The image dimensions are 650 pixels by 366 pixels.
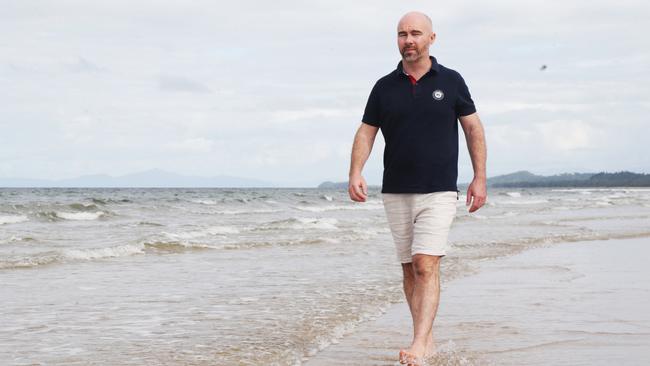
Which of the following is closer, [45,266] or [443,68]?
[443,68]

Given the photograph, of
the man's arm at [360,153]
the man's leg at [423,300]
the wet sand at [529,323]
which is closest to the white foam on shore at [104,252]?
the wet sand at [529,323]

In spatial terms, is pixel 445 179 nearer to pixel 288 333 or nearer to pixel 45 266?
pixel 288 333

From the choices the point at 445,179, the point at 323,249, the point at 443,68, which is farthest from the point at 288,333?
the point at 323,249

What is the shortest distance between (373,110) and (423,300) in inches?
46.3

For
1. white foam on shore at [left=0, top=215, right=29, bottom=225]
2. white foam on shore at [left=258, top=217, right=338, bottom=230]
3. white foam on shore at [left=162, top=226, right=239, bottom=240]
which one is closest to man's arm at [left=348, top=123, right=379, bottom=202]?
white foam on shore at [left=162, top=226, right=239, bottom=240]

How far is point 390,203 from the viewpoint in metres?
4.91

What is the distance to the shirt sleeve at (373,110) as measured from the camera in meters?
4.86

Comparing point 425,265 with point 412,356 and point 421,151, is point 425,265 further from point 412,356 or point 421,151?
point 421,151

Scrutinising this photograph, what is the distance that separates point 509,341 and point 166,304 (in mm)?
3336

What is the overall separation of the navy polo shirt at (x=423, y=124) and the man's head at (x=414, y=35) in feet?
0.39

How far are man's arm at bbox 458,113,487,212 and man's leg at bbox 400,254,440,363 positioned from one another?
0.43 m

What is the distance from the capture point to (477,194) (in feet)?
15.8

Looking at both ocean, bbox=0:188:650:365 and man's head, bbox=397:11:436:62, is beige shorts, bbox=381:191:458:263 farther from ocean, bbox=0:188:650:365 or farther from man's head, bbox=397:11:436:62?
ocean, bbox=0:188:650:365

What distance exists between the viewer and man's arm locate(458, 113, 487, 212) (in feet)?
15.8
